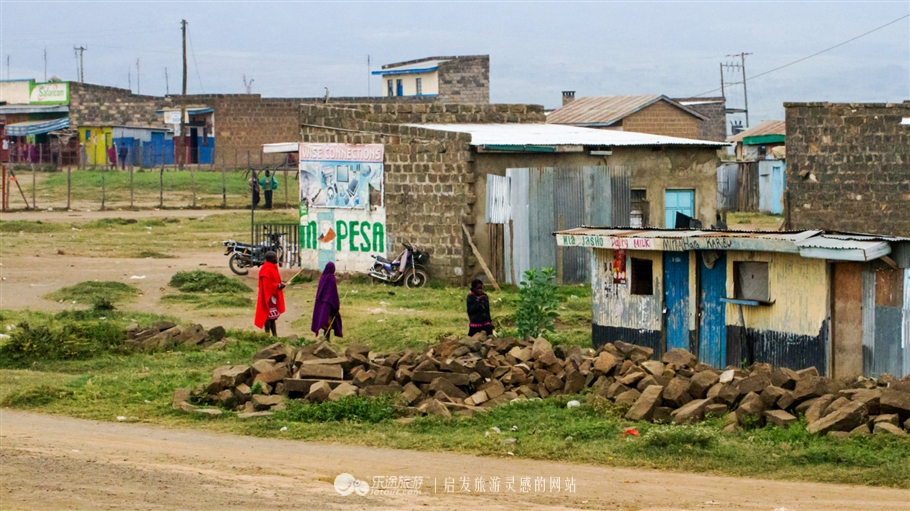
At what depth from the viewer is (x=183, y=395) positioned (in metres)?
12.3

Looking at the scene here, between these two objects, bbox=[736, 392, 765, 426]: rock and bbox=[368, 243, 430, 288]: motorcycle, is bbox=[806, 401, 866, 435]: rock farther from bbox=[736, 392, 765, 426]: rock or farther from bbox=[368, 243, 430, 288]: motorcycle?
bbox=[368, 243, 430, 288]: motorcycle

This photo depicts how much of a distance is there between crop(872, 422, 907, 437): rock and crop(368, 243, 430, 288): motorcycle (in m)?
12.5

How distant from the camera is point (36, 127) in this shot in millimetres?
54625

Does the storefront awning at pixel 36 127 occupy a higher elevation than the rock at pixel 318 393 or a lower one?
higher

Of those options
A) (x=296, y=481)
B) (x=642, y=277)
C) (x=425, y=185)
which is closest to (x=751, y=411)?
(x=642, y=277)

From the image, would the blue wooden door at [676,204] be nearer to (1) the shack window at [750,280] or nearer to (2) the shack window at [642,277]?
(2) the shack window at [642,277]

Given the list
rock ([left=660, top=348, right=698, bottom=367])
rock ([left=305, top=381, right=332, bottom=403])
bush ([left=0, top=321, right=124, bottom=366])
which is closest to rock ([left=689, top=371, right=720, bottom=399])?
rock ([left=660, top=348, right=698, bottom=367])

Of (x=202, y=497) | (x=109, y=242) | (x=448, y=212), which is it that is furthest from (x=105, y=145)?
(x=202, y=497)

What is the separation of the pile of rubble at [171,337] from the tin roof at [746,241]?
5044mm

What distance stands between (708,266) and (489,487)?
5106 mm

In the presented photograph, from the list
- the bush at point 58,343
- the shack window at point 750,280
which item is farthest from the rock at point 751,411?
the bush at point 58,343

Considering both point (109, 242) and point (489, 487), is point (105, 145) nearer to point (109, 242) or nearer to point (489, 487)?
point (109, 242)

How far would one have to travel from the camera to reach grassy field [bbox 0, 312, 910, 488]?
9078 millimetres

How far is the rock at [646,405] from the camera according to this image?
10625mm
